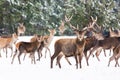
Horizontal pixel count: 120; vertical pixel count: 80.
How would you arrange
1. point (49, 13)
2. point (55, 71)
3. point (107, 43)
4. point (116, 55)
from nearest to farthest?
point (55, 71), point (116, 55), point (107, 43), point (49, 13)

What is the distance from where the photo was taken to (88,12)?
1251 inches

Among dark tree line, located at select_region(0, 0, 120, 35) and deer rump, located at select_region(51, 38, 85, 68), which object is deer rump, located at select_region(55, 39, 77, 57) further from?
dark tree line, located at select_region(0, 0, 120, 35)

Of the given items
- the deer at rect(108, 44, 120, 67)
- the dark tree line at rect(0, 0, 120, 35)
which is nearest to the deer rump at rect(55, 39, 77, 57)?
the deer at rect(108, 44, 120, 67)

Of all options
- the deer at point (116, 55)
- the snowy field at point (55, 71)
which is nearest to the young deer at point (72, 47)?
the snowy field at point (55, 71)

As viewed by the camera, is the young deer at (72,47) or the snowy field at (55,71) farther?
the young deer at (72,47)

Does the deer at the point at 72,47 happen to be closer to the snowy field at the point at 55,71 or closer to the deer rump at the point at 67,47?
the deer rump at the point at 67,47

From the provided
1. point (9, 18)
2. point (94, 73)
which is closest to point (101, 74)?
point (94, 73)

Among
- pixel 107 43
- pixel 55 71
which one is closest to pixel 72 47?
pixel 55 71

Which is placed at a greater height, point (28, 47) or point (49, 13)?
point (28, 47)

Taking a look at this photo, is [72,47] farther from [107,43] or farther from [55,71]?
[107,43]

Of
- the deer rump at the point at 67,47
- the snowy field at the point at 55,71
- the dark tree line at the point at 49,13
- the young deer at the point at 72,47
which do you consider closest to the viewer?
the snowy field at the point at 55,71

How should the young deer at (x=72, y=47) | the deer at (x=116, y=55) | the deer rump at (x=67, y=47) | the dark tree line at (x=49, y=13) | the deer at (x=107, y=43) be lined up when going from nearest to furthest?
the young deer at (x=72, y=47), the deer rump at (x=67, y=47), the deer at (x=116, y=55), the deer at (x=107, y=43), the dark tree line at (x=49, y=13)

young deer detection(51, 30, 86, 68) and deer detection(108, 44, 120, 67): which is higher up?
young deer detection(51, 30, 86, 68)

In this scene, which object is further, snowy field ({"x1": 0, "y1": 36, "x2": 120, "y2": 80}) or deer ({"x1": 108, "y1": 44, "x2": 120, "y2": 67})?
deer ({"x1": 108, "y1": 44, "x2": 120, "y2": 67})
